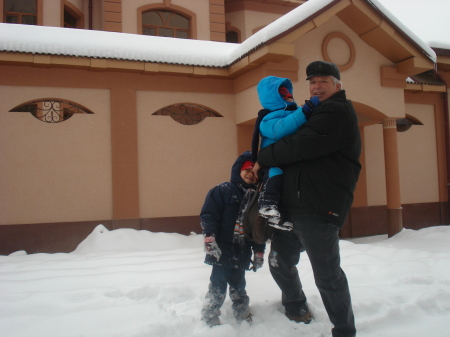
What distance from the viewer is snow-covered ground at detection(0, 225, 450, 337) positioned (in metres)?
2.98

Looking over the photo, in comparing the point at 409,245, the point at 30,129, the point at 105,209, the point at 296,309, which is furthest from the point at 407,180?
the point at 30,129

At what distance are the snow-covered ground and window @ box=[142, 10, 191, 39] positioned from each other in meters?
7.02

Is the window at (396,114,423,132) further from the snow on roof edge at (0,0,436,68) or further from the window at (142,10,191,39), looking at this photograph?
the window at (142,10,191,39)

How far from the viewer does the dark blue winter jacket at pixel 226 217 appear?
3090 mm

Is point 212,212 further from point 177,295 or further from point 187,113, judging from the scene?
point 187,113

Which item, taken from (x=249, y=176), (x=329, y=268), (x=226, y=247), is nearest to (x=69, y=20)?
Result: (x=249, y=176)

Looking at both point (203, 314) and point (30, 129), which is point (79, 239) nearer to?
point (30, 129)

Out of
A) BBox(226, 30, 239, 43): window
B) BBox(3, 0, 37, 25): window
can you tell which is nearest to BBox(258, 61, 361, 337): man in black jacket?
BBox(3, 0, 37, 25): window

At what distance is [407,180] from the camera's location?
944 cm

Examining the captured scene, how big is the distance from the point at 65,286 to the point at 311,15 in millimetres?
5442

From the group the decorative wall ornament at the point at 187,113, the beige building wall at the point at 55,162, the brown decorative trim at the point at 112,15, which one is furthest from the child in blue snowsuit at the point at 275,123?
the brown decorative trim at the point at 112,15

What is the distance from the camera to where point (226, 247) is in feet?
10.3

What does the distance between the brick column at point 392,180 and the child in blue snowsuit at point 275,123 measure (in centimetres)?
604

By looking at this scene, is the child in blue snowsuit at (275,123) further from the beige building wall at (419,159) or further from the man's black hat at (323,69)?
the beige building wall at (419,159)
